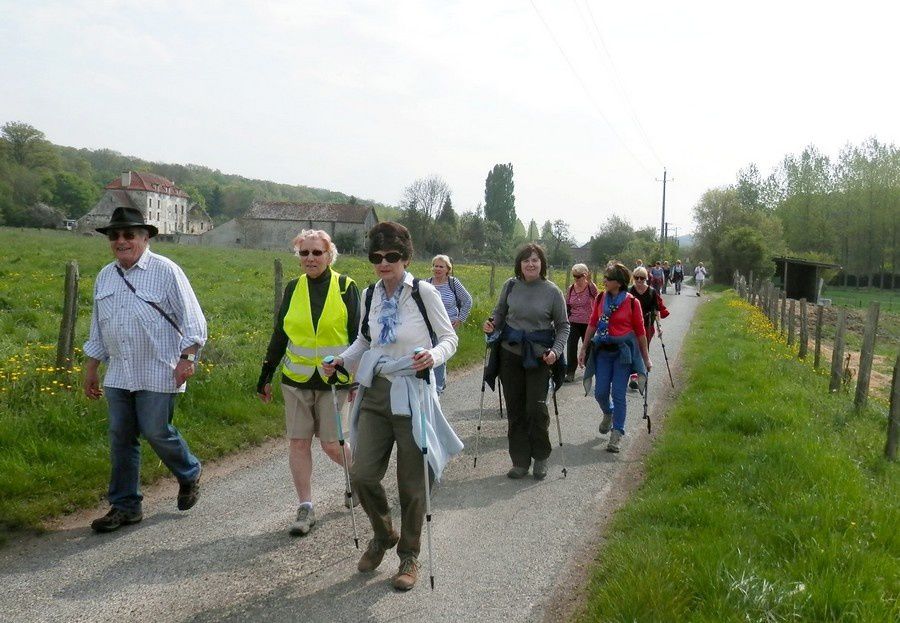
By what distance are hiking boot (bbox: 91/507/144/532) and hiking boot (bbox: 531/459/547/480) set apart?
3274 millimetres

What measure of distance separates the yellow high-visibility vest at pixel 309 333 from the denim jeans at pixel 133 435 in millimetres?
900

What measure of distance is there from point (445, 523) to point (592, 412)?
4678 millimetres

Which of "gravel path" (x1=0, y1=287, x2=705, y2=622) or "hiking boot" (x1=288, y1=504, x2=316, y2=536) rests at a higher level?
"hiking boot" (x1=288, y1=504, x2=316, y2=536)

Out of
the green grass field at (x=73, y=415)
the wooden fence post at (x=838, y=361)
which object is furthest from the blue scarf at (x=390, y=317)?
the wooden fence post at (x=838, y=361)

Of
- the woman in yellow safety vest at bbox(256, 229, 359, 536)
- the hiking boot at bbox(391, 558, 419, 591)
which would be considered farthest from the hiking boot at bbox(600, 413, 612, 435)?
the hiking boot at bbox(391, 558, 419, 591)

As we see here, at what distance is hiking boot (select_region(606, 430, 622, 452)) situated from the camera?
7.66 meters

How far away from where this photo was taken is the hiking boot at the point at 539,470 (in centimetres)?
654

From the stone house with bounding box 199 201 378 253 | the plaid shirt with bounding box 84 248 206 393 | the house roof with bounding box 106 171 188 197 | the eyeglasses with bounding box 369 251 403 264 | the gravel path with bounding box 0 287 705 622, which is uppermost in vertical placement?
the house roof with bounding box 106 171 188 197

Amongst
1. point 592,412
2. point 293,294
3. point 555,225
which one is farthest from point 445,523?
point 555,225

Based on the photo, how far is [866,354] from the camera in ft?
33.4

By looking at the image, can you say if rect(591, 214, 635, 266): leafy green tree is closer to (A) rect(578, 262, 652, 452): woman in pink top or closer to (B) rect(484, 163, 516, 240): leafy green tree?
(B) rect(484, 163, 516, 240): leafy green tree

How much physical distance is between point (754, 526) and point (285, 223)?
86136mm

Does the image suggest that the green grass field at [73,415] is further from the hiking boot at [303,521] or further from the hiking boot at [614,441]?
the hiking boot at [614,441]

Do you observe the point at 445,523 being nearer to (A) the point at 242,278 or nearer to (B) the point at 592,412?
(B) the point at 592,412
